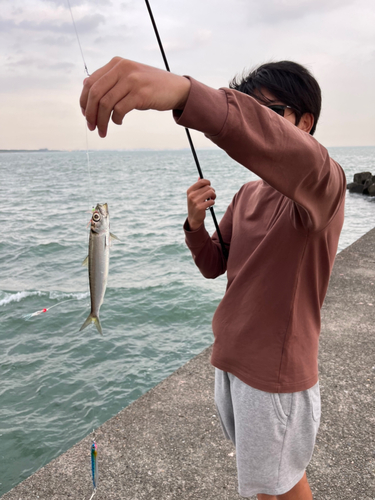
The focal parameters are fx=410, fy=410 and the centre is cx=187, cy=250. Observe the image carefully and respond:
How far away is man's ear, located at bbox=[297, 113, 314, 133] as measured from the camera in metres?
1.52

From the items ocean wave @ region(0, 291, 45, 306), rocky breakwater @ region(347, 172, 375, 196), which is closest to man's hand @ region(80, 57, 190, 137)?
ocean wave @ region(0, 291, 45, 306)

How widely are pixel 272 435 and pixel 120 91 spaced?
1315 millimetres

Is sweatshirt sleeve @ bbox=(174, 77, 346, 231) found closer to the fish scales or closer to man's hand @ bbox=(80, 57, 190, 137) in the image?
man's hand @ bbox=(80, 57, 190, 137)

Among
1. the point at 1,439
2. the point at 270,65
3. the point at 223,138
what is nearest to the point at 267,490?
the point at 223,138

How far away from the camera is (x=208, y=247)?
81.8 inches

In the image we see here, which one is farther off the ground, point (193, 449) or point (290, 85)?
point (290, 85)

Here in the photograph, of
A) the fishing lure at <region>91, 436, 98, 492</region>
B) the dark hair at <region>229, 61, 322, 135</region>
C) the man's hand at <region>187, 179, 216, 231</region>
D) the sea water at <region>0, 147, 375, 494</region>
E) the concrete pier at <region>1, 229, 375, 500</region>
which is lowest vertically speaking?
the sea water at <region>0, 147, 375, 494</region>

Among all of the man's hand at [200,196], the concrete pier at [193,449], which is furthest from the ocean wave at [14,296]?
the man's hand at [200,196]

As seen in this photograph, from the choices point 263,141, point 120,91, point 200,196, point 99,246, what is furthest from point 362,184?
point 120,91

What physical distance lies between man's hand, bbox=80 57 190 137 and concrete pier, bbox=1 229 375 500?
218 centimetres

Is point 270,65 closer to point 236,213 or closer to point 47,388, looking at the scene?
point 236,213

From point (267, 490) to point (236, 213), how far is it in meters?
1.15

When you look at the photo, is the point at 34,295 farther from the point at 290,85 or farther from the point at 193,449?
the point at 290,85

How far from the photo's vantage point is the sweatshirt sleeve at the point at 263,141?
96 cm
